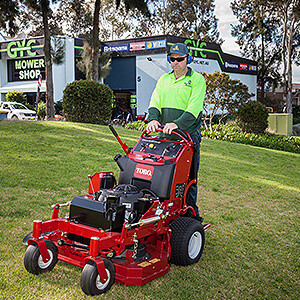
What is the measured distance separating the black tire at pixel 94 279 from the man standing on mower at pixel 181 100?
1551 mm

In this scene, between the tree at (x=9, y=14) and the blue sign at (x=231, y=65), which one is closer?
the tree at (x=9, y=14)

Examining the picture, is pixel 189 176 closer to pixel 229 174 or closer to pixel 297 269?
pixel 297 269

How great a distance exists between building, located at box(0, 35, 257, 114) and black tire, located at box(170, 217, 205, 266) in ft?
87.4

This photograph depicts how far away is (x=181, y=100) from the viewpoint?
14.5 ft

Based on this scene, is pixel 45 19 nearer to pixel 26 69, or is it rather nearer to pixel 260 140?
pixel 260 140

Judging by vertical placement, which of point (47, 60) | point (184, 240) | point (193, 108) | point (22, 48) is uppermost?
point (22, 48)

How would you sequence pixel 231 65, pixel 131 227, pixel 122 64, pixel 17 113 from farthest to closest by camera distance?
1. pixel 231 65
2. pixel 122 64
3. pixel 17 113
4. pixel 131 227

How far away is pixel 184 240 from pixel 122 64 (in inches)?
1133

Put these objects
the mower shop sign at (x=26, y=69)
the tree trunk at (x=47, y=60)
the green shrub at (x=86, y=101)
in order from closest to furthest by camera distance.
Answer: the green shrub at (x=86, y=101), the tree trunk at (x=47, y=60), the mower shop sign at (x=26, y=69)

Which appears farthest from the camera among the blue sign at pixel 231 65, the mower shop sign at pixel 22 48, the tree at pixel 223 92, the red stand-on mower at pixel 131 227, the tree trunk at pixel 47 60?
the blue sign at pixel 231 65

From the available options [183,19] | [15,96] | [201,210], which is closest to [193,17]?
[183,19]

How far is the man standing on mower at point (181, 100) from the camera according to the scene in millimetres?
4223

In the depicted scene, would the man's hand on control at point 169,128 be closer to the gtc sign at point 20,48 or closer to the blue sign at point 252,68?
the gtc sign at point 20,48

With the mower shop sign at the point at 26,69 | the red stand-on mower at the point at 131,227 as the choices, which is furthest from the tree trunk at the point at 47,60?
the mower shop sign at the point at 26,69
